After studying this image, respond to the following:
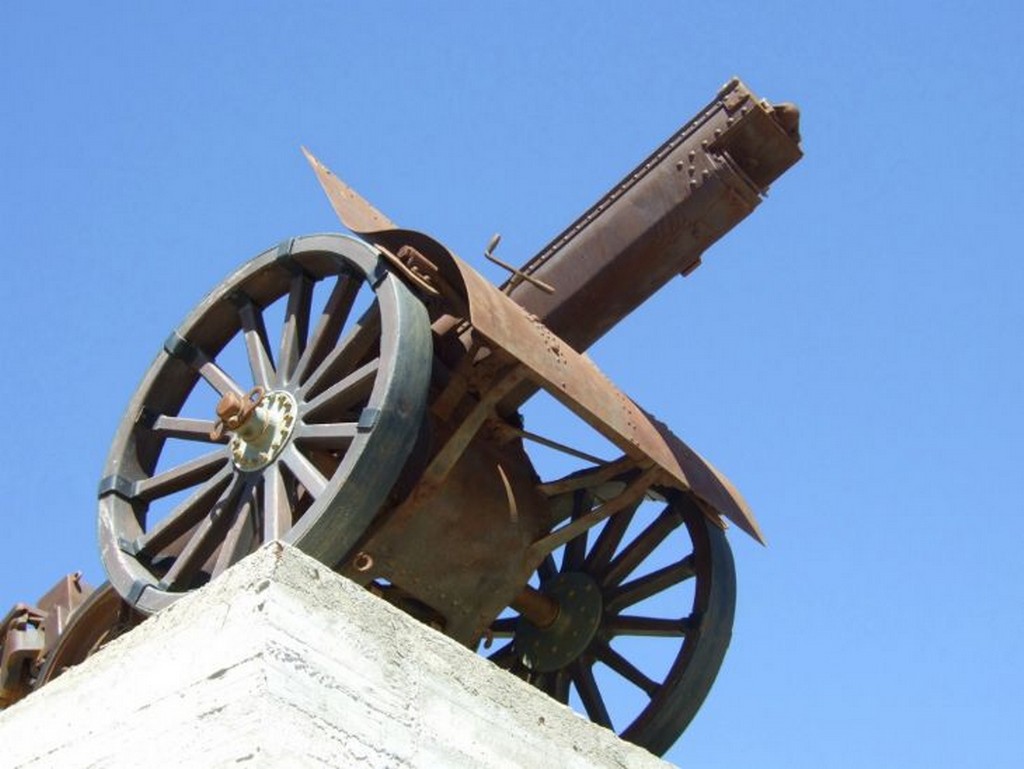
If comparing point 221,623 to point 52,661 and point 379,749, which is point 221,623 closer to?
point 379,749

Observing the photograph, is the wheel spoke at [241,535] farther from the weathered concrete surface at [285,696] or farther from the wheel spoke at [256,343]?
the weathered concrete surface at [285,696]

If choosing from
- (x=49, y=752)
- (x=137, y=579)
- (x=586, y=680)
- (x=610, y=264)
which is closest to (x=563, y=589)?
(x=586, y=680)

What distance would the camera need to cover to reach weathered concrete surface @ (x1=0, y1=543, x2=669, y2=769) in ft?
16.2

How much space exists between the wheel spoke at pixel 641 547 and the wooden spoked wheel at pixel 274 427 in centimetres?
163

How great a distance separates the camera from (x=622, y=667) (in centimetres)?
795

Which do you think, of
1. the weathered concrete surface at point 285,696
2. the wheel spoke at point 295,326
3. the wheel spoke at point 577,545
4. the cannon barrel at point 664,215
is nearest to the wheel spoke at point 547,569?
the wheel spoke at point 577,545

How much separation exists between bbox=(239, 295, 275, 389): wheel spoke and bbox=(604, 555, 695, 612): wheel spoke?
1988 mm

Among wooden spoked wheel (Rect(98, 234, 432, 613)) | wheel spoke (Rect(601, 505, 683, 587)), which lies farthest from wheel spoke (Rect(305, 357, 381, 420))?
wheel spoke (Rect(601, 505, 683, 587))

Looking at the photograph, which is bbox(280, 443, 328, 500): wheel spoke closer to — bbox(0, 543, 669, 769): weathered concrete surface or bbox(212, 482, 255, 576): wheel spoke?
bbox(212, 482, 255, 576): wheel spoke

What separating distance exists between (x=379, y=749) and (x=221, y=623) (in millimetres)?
593

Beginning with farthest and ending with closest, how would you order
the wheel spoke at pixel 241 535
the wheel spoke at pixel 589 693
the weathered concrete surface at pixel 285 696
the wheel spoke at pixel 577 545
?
the wheel spoke at pixel 577 545 → the wheel spoke at pixel 589 693 → the wheel spoke at pixel 241 535 → the weathered concrete surface at pixel 285 696

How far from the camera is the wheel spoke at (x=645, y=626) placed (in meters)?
7.84

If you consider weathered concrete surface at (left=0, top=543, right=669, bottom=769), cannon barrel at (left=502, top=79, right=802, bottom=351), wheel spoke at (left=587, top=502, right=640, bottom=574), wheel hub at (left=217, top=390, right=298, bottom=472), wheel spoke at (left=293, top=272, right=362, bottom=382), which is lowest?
weathered concrete surface at (left=0, top=543, right=669, bottom=769)

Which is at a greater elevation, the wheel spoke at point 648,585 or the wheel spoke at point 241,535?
the wheel spoke at point 648,585
